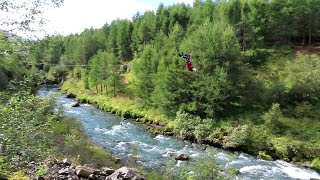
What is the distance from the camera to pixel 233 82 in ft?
148

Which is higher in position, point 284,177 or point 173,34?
point 173,34

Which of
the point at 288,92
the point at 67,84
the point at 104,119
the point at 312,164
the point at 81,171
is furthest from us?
the point at 67,84

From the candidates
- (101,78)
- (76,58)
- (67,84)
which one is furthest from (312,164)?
(76,58)

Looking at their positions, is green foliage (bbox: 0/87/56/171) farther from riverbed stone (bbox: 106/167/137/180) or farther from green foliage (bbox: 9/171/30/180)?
riverbed stone (bbox: 106/167/137/180)

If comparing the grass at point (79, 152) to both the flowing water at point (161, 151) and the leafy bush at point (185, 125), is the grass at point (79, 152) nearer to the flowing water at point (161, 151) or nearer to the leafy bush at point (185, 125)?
the flowing water at point (161, 151)

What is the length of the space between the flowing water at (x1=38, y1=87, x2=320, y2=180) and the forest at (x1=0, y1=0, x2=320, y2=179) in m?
2.21

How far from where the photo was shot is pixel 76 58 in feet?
337

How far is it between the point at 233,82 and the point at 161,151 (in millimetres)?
16856

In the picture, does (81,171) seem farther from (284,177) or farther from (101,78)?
(101,78)

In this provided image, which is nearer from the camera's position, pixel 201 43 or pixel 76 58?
pixel 201 43

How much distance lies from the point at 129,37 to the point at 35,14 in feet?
300

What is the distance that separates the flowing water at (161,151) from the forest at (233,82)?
2.21 meters

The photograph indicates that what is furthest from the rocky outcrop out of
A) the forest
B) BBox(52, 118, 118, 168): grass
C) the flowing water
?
the forest

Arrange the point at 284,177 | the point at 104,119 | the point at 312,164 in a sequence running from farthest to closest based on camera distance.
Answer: the point at 104,119 < the point at 312,164 < the point at 284,177
